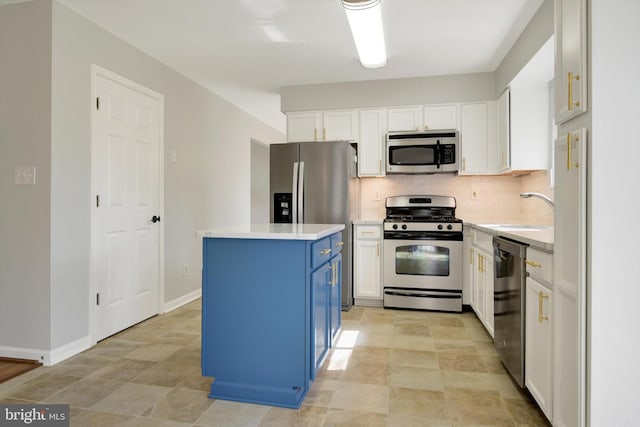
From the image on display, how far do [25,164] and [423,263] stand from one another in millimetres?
3453

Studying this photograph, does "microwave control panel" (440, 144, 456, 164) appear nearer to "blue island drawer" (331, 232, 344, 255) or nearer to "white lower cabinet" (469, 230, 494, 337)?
"white lower cabinet" (469, 230, 494, 337)

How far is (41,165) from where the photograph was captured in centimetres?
262

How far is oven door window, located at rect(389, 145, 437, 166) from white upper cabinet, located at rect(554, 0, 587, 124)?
239 centimetres

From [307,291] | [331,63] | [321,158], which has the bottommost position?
[307,291]

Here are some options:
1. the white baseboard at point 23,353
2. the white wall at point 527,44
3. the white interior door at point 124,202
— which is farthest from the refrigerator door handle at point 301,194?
the white baseboard at point 23,353

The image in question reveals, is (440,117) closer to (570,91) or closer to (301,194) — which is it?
(301,194)

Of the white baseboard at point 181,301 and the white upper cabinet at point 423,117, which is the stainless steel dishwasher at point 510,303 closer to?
the white upper cabinet at point 423,117

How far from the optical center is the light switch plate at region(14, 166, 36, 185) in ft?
8.62

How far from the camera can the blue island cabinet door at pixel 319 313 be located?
2.06 meters

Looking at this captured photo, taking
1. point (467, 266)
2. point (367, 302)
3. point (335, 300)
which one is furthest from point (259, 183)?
point (335, 300)

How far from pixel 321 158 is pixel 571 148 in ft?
8.68

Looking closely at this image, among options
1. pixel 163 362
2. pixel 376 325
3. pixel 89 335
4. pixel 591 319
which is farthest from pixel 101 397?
pixel 591 319

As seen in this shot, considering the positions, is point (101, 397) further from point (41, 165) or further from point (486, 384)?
point (486, 384)

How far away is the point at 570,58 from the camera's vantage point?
158cm
